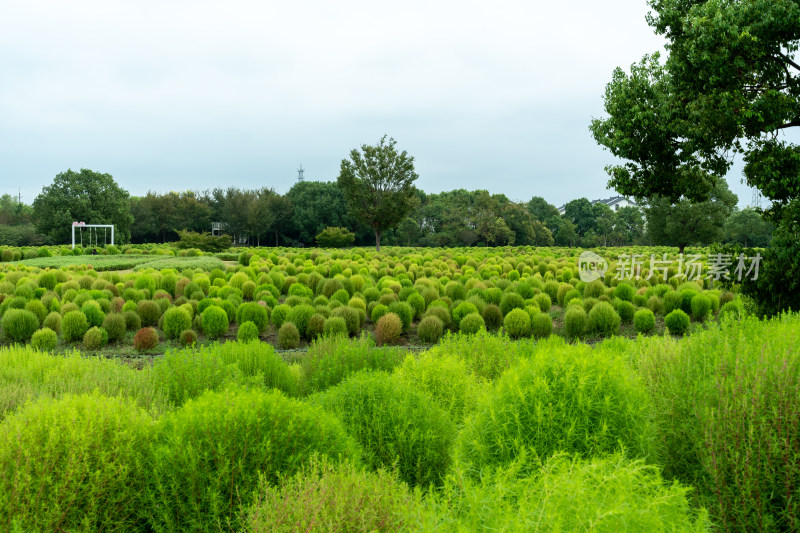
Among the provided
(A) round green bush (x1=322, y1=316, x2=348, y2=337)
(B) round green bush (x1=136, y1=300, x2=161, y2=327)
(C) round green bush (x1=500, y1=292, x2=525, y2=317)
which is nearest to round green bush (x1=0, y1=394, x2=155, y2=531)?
(A) round green bush (x1=322, y1=316, x2=348, y2=337)

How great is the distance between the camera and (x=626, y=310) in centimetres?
1263

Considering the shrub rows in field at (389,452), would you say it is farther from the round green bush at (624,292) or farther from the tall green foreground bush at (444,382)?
the round green bush at (624,292)

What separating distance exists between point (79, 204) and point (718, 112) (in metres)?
48.6

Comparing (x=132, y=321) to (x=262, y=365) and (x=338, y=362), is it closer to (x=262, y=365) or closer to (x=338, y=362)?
(x=262, y=365)

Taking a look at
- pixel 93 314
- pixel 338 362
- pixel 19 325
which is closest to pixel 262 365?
pixel 338 362

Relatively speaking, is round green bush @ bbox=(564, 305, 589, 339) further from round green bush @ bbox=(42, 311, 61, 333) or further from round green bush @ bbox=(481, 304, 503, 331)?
round green bush @ bbox=(42, 311, 61, 333)

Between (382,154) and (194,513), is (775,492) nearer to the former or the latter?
(194,513)

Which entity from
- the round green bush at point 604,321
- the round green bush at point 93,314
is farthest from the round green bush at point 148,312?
the round green bush at point 604,321

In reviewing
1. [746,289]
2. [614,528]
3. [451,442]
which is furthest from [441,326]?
[614,528]

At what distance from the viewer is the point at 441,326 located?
11.0 meters

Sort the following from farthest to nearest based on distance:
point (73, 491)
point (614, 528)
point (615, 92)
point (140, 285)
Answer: point (140, 285) < point (615, 92) < point (73, 491) < point (614, 528)

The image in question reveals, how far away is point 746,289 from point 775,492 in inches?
338

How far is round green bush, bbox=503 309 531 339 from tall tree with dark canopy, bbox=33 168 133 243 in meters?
44.5

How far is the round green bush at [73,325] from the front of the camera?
1042cm
